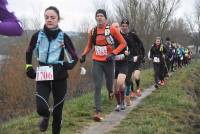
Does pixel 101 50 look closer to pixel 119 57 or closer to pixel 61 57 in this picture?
pixel 119 57

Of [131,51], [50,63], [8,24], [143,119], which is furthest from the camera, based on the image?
[131,51]

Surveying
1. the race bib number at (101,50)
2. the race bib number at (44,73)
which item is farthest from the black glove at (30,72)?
the race bib number at (101,50)

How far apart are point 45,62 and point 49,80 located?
0.27 metres

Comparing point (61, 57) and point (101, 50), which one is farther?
point (101, 50)

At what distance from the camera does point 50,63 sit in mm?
6484

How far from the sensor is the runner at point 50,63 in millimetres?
6375

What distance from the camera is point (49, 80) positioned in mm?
6449

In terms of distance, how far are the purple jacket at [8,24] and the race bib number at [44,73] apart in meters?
2.54

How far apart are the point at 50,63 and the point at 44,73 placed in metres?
0.20

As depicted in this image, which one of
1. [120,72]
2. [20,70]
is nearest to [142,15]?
[20,70]

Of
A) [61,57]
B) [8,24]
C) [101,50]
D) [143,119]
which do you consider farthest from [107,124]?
[8,24]

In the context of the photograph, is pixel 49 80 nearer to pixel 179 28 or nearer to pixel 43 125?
pixel 43 125

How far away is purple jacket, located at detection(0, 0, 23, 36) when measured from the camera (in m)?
3.80

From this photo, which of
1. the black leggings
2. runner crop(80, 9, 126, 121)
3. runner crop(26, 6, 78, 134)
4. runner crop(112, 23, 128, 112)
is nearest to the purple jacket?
runner crop(26, 6, 78, 134)
